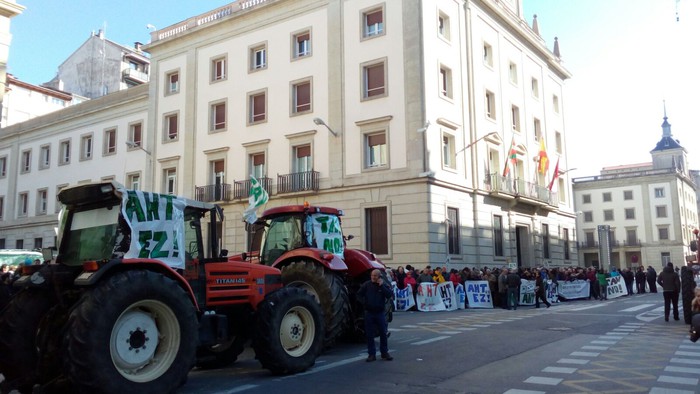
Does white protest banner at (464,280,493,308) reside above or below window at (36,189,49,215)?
below

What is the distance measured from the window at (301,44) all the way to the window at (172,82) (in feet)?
28.1

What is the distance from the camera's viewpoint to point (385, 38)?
85.9 ft

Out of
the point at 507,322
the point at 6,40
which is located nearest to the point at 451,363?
the point at 507,322

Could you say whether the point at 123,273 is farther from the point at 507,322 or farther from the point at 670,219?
the point at 670,219

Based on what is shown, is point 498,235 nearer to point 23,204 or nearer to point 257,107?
point 257,107

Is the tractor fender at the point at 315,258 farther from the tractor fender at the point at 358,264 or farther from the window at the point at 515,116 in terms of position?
the window at the point at 515,116

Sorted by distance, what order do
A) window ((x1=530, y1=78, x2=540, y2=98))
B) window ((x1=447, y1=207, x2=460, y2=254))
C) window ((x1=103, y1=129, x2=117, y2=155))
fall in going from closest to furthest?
window ((x1=447, y1=207, x2=460, y2=254)) < window ((x1=530, y1=78, x2=540, y2=98)) < window ((x1=103, y1=129, x2=117, y2=155))

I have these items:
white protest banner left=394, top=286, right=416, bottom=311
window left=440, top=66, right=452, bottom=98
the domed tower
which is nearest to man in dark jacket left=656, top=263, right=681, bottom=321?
white protest banner left=394, top=286, right=416, bottom=311

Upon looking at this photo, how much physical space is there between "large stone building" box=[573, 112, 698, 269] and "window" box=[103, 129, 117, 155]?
5637cm

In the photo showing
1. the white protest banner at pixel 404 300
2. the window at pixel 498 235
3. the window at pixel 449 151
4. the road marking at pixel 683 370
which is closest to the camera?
the road marking at pixel 683 370

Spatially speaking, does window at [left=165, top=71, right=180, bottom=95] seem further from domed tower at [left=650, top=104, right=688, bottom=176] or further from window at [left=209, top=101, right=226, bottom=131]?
domed tower at [left=650, top=104, right=688, bottom=176]

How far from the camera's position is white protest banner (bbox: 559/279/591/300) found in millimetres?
26312

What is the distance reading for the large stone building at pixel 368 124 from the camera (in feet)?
83.0

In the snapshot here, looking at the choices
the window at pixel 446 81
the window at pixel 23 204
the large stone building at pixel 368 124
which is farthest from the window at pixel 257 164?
the window at pixel 23 204
